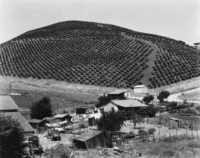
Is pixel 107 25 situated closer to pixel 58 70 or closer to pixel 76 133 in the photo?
pixel 58 70

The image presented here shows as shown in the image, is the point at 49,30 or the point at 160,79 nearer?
the point at 160,79

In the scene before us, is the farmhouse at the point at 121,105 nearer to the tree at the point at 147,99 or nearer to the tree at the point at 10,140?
the tree at the point at 147,99

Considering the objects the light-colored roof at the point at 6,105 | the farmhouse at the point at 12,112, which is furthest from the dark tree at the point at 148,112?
the farmhouse at the point at 12,112

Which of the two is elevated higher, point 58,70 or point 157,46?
point 157,46

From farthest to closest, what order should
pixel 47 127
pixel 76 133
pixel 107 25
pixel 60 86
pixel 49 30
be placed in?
pixel 107 25, pixel 49 30, pixel 60 86, pixel 47 127, pixel 76 133

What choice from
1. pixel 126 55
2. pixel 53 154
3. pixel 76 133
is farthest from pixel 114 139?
pixel 126 55

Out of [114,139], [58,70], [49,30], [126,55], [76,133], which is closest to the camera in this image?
[114,139]

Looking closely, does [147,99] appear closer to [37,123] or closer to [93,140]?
[37,123]

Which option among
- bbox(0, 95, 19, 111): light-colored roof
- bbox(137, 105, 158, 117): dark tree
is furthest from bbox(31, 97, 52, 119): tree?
bbox(0, 95, 19, 111): light-colored roof

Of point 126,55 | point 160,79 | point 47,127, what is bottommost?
point 47,127
